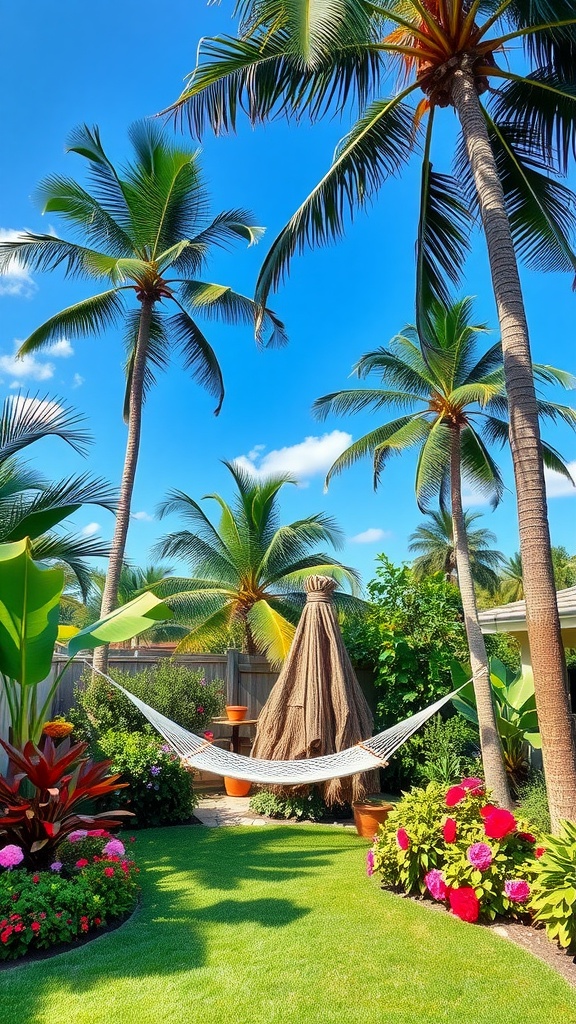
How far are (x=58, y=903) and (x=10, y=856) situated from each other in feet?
1.37

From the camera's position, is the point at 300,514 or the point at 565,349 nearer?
the point at 565,349

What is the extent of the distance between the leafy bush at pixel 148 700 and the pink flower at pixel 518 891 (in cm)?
468

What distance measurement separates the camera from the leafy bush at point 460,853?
3.57m

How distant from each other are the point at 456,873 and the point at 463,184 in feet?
19.0

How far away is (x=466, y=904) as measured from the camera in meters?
3.56

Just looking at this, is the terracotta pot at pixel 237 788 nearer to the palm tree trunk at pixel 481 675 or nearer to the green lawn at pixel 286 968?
the palm tree trunk at pixel 481 675

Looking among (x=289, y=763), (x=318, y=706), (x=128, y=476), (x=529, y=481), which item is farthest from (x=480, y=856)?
(x=128, y=476)

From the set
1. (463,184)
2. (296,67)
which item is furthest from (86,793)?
(463,184)

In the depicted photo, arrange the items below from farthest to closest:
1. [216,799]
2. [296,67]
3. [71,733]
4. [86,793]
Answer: [216,799] → [71,733] → [296,67] → [86,793]

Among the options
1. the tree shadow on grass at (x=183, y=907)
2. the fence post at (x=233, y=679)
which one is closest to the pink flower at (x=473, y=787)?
the tree shadow on grass at (x=183, y=907)

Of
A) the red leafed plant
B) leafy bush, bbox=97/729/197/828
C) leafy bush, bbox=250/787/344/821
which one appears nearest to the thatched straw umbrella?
leafy bush, bbox=250/787/344/821

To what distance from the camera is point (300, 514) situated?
1221 cm

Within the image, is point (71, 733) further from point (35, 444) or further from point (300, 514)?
point (300, 514)

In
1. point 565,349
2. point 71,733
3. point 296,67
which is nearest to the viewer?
point 296,67
